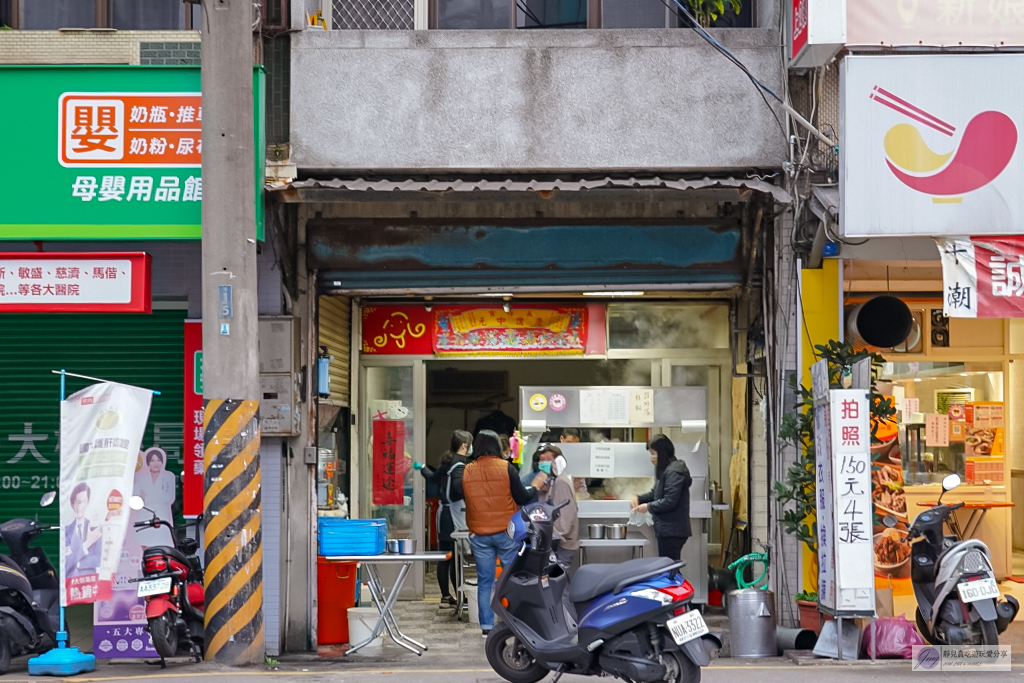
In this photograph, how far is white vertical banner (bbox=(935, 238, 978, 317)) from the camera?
9.14 metres

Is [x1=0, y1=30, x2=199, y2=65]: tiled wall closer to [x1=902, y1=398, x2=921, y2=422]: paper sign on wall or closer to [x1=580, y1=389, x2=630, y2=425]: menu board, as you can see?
[x1=580, y1=389, x2=630, y2=425]: menu board

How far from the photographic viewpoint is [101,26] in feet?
35.1

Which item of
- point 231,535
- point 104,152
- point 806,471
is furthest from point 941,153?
point 104,152

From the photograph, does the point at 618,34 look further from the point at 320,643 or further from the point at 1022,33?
the point at 320,643

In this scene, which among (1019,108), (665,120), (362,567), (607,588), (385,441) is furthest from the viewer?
(385,441)

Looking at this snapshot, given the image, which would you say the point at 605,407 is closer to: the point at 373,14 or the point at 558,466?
the point at 558,466

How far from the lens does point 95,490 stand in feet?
28.8

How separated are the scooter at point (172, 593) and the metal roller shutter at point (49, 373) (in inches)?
68.6

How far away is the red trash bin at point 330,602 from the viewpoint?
1059cm

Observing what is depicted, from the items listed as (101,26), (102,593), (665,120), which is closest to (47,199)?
(101,26)

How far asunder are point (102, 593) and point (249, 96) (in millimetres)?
3948

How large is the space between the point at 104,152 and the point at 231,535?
3.35 metres

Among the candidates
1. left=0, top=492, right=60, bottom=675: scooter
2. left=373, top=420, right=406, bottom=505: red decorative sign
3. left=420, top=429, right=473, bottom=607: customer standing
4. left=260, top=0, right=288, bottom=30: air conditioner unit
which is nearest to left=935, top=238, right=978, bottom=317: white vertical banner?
left=420, top=429, right=473, bottom=607: customer standing

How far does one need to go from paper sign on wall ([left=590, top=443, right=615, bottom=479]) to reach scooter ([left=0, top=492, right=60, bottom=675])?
5.32 metres
